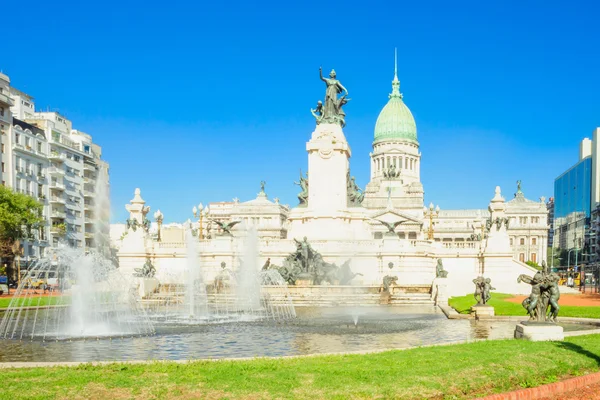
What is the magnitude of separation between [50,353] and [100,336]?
3.35 metres

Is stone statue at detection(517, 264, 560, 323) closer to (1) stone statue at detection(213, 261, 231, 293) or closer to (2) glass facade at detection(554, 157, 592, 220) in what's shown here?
(1) stone statue at detection(213, 261, 231, 293)

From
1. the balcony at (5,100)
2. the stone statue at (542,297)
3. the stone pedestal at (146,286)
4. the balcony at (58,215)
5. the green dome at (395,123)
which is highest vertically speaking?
the green dome at (395,123)

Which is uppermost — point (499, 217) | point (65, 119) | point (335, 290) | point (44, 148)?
point (65, 119)

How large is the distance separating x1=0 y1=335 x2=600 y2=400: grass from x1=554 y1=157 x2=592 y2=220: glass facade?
110907mm

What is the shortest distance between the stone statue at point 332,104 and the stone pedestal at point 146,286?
24.3 meters

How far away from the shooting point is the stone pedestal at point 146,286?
4166 cm

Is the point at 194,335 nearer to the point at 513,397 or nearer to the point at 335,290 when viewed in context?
the point at 513,397

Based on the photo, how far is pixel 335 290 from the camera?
39.7 m

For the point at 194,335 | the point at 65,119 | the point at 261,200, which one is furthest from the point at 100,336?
the point at 261,200

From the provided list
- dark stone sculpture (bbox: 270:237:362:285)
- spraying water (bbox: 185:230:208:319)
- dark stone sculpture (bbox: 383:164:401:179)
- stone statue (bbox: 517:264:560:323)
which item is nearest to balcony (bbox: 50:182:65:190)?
spraying water (bbox: 185:230:208:319)

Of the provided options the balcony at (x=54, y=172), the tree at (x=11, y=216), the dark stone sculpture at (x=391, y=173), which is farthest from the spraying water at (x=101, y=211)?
the dark stone sculpture at (x=391, y=173)

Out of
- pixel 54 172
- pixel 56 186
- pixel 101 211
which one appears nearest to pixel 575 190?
pixel 101 211

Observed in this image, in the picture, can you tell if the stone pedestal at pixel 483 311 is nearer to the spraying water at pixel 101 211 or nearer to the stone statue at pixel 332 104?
the stone statue at pixel 332 104

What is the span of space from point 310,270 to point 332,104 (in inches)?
846
